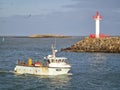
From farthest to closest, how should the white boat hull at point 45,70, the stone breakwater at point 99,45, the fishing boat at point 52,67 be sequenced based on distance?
the stone breakwater at point 99,45
the white boat hull at point 45,70
the fishing boat at point 52,67

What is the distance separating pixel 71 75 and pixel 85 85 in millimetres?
8725

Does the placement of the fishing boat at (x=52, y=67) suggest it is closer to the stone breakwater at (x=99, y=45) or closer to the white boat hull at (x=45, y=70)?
the white boat hull at (x=45, y=70)

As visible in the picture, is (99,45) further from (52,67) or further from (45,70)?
(52,67)

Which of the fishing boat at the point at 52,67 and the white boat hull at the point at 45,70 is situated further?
the white boat hull at the point at 45,70

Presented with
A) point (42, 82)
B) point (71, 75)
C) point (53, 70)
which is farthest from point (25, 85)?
point (71, 75)

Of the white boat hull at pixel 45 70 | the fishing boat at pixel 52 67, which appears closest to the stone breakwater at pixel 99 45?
the fishing boat at pixel 52 67

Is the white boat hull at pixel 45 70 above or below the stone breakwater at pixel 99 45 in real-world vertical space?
below

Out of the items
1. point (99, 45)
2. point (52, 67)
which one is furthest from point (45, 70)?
point (99, 45)

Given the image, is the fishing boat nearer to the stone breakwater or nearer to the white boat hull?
the white boat hull

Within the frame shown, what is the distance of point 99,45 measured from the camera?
361 feet

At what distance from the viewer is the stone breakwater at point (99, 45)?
107m

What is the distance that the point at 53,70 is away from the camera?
5562cm

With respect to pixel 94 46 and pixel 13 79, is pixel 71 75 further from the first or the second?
pixel 94 46

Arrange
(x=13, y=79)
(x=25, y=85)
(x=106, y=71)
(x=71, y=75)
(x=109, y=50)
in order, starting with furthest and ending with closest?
(x=109, y=50)
(x=106, y=71)
(x=71, y=75)
(x=13, y=79)
(x=25, y=85)
